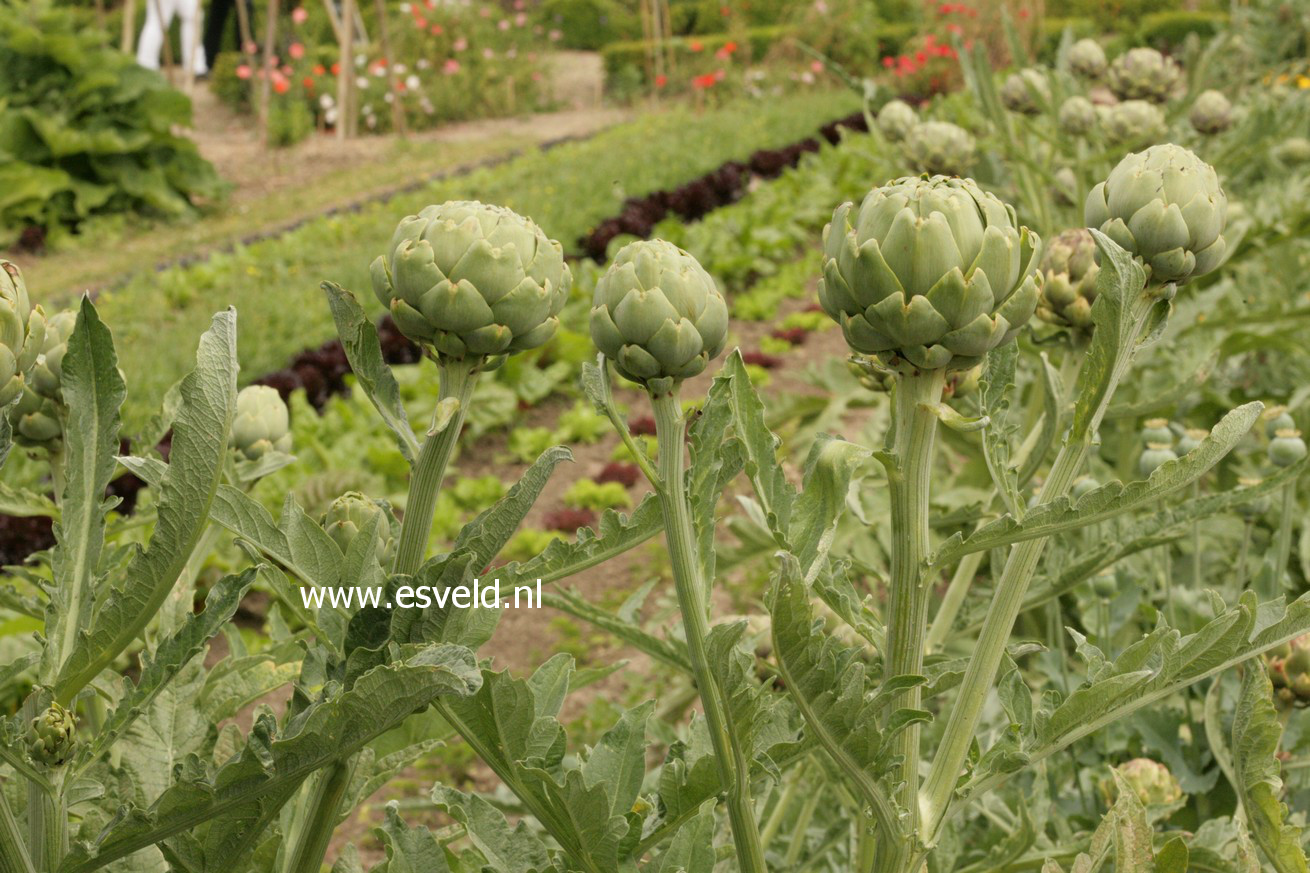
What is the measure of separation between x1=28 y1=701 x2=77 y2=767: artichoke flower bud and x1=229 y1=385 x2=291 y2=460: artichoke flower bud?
48cm

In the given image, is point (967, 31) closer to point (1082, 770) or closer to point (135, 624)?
point (1082, 770)

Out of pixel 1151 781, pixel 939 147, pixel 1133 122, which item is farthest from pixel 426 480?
pixel 1133 122

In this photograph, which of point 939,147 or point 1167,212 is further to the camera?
point 939,147

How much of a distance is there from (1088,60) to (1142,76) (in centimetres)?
13

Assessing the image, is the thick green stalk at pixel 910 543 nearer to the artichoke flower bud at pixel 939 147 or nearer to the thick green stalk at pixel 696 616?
the thick green stalk at pixel 696 616

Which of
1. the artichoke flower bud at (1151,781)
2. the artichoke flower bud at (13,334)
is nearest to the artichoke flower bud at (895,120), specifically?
the artichoke flower bud at (1151,781)

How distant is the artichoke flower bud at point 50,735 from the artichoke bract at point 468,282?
0.83 ft

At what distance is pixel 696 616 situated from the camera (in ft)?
2.28

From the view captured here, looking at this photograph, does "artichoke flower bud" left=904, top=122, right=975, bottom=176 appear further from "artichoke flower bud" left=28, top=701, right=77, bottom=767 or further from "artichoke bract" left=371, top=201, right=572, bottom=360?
"artichoke flower bud" left=28, top=701, right=77, bottom=767

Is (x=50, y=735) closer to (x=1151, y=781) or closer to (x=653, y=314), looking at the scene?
(x=653, y=314)

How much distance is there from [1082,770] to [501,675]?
987mm

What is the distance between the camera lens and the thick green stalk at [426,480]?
0.69 metres

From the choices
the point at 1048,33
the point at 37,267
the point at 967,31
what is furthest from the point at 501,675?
the point at 1048,33

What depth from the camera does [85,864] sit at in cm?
62
